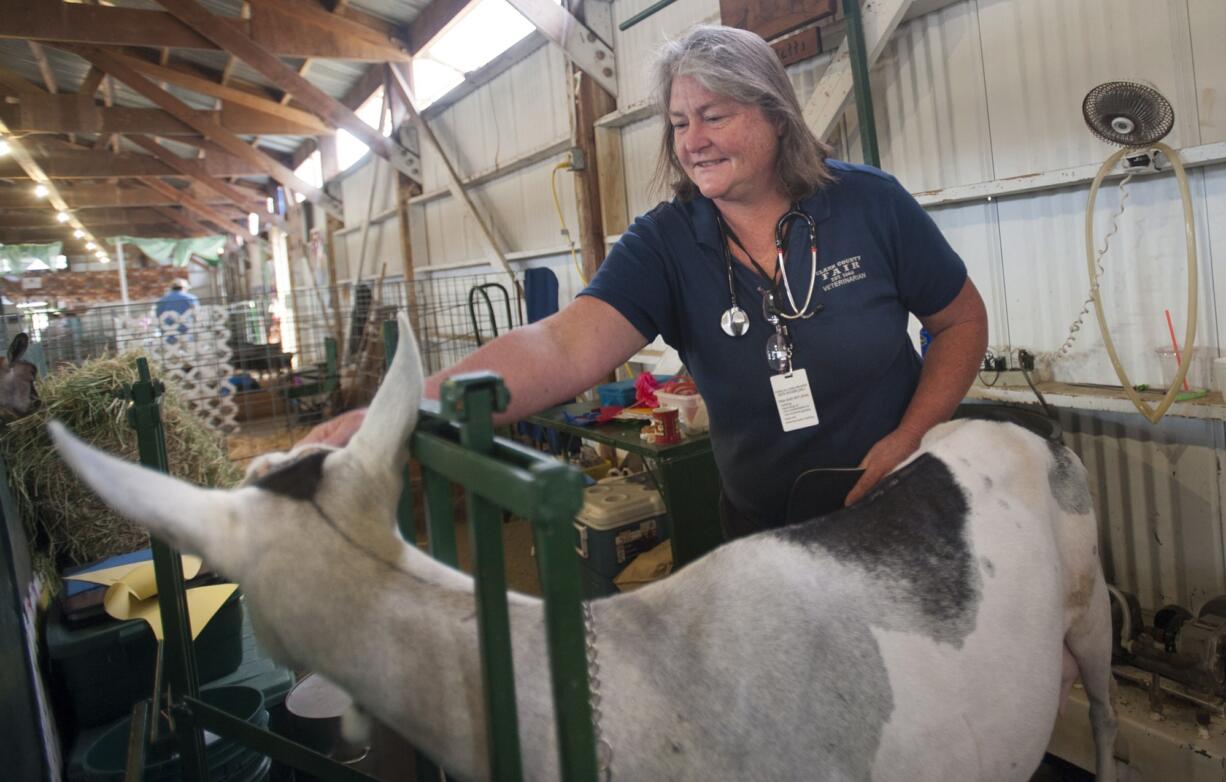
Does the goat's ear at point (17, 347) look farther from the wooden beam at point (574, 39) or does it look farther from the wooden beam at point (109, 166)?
the wooden beam at point (109, 166)

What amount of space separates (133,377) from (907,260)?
3.26m

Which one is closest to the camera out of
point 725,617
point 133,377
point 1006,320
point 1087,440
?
point 725,617

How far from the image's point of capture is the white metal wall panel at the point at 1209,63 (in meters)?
2.31

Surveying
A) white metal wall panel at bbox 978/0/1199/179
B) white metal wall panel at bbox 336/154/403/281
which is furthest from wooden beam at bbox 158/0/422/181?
white metal wall panel at bbox 978/0/1199/179

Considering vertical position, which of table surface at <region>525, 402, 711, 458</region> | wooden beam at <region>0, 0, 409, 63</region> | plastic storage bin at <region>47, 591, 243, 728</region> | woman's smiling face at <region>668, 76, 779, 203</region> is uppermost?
wooden beam at <region>0, 0, 409, 63</region>

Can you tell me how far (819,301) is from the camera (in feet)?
5.17

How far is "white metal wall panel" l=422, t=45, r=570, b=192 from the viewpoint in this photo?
19.1 feet

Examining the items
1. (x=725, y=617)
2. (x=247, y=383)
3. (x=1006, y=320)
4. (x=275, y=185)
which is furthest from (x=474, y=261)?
(x=275, y=185)

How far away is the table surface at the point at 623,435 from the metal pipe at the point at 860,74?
130 cm

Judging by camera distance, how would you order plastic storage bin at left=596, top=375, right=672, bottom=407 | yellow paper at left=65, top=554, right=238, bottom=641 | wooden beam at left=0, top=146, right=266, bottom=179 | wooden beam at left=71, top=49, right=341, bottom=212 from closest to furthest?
1. yellow paper at left=65, top=554, right=238, bottom=641
2. plastic storage bin at left=596, top=375, right=672, bottom=407
3. wooden beam at left=71, top=49, right=341, bottom=212
4. wooden beam at left=0, top=146, right=266, bottom=179

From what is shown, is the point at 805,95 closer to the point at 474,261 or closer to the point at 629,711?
the point at 629,711

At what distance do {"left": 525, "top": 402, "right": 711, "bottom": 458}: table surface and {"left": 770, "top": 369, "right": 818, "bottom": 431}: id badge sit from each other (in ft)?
4.63

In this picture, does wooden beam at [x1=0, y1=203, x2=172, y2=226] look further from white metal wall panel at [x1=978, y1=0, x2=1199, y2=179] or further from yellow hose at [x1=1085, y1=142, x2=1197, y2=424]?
yellow hose at [x1=1085, y1=142, x2=1197, y2=424]

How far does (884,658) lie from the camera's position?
3.88ft
